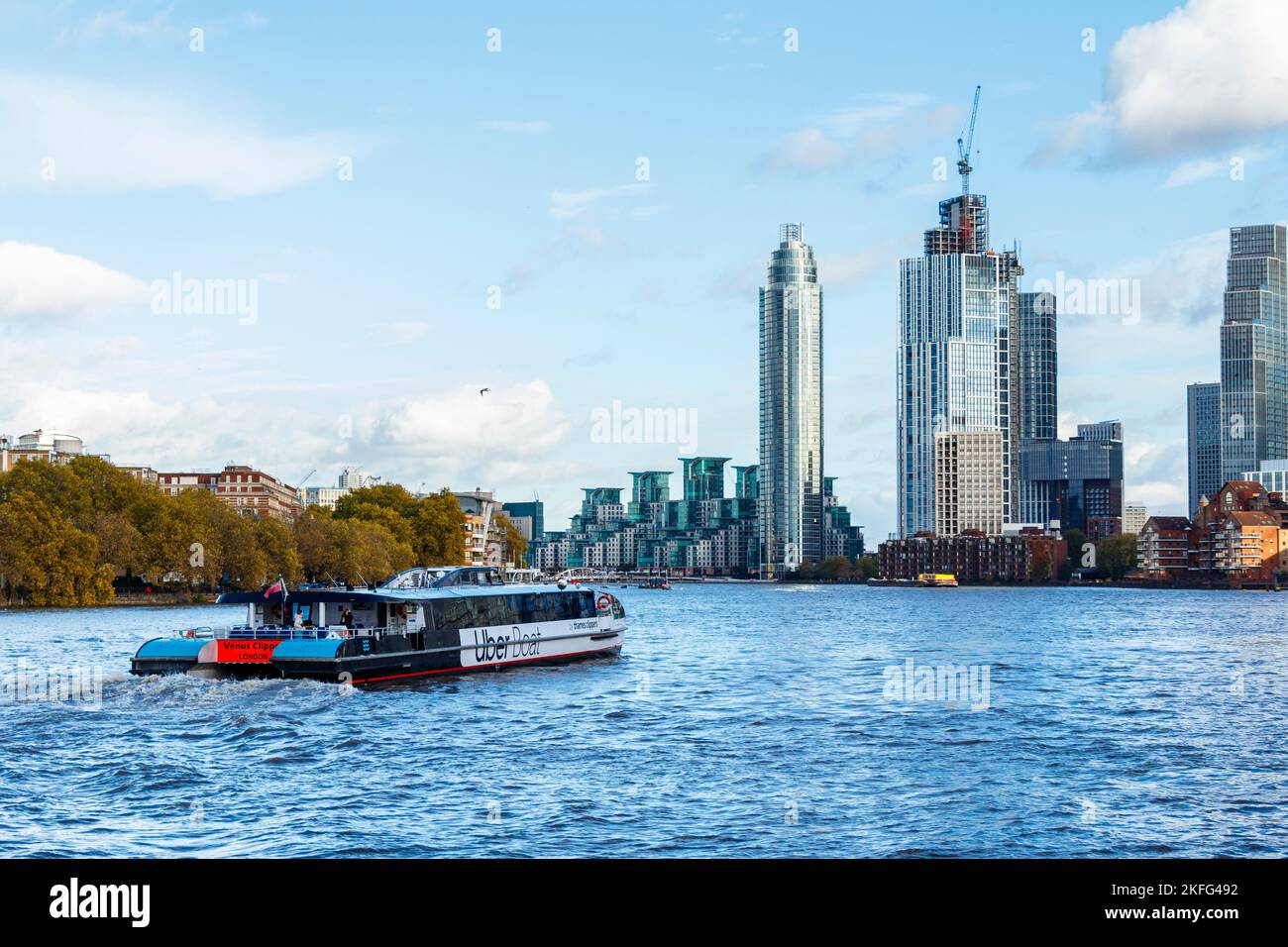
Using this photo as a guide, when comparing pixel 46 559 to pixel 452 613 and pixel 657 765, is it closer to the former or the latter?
pixel 452 613

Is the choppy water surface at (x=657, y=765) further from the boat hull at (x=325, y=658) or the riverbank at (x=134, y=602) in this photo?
the riverbank at (x=134, y=602)

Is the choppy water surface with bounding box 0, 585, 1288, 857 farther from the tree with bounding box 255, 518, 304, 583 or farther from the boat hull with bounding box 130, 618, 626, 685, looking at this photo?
the tree with bounding box 255, 518, 304, 583

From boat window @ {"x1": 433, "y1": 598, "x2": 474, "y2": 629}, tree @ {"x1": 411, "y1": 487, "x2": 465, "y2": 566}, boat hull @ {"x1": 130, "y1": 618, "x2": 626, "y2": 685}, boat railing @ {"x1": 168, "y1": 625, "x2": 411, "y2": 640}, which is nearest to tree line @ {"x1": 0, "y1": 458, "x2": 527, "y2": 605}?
tree @ {"x1": 411, "y1": 487, "x2": 465, "y2": 566}

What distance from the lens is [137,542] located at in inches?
5325

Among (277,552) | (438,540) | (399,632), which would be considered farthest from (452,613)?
(438,540)

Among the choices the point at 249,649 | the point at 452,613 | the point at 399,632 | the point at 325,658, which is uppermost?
the point at 452,613

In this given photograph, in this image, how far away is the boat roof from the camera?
5700 centimetres

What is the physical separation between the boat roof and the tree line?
224 ft

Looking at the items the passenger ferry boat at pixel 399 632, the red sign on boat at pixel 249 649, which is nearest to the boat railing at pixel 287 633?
the passenger ferry boat at pixel 399 632

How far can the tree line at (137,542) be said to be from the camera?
404 ft

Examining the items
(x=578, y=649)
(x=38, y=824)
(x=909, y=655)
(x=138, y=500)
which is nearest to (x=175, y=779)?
(x=38, y=824)

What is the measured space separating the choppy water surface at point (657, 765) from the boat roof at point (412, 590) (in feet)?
14.6

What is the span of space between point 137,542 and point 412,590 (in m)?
84.3
